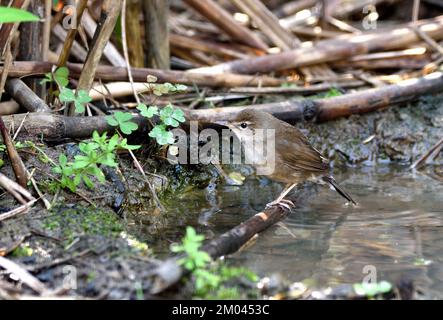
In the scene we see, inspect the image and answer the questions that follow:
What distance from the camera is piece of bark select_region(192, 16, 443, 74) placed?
7.41 metres

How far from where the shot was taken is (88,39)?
6.94m

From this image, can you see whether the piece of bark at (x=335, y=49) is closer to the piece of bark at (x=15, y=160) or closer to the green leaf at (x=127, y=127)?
the green leaf at (x=127, y=127)

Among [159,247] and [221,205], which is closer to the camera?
[159,247]

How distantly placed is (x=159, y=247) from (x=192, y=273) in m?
0.80

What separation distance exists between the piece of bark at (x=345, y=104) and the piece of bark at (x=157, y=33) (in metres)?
1.18

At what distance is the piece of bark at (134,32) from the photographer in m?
7.02

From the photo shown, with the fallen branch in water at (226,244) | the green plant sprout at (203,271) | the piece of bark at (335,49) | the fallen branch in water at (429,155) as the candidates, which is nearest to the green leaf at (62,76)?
the piece of bark at (335,49)

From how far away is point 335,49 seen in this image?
25.8ft

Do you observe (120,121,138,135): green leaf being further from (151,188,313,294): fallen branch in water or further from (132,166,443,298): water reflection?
(151,188,313,294): fallen branch in water

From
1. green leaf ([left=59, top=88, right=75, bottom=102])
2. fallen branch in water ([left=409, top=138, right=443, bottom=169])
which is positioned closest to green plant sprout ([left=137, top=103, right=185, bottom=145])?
green leaf ([left=59, top=88, right=75, bottom=102])

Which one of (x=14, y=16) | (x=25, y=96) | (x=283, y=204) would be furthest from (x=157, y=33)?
(x=14, y=16)

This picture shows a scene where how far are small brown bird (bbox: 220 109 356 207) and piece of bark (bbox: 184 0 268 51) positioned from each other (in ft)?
7.74
